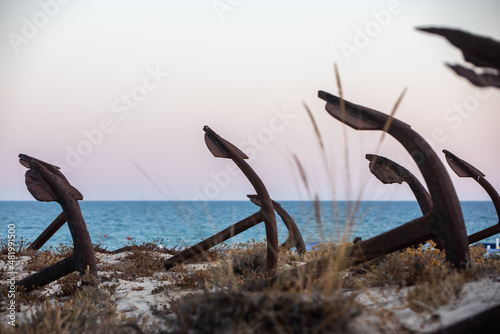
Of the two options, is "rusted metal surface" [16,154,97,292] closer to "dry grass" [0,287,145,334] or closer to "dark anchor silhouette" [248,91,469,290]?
"dry grass" [0,287,145,334]

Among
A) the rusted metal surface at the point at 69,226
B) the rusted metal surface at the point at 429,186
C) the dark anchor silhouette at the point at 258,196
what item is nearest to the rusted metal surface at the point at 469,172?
the dark anchor silhouette at the point at 258,196

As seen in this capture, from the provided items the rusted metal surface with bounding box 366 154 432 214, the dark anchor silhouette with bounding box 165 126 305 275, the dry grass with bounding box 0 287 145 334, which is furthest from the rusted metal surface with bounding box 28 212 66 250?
the rusted metal surface with bounding box 366 154 432 214

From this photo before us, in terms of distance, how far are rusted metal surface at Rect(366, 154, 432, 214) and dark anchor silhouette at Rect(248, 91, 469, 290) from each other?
81.9 inches

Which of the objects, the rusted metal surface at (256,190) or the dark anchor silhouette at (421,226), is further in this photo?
the rusted metal surface at (256,190)

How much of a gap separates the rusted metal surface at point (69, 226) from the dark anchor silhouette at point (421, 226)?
2272mm

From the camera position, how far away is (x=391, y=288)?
3926 millimetres

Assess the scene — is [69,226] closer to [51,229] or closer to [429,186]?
[51,229]

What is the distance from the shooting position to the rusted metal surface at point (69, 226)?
4918 mm

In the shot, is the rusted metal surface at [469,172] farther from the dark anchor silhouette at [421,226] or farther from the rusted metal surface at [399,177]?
the dark anchor silhouette at [421,226]

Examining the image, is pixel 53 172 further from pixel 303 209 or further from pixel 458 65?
pixel 458 65

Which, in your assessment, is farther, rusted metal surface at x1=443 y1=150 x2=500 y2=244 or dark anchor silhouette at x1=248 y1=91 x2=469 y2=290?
rusted metal surface at x1=443 y1=150 x2=500 y2=244

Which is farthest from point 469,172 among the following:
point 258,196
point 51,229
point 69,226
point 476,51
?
point 51,229

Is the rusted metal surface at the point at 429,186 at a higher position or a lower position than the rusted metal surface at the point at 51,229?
higher

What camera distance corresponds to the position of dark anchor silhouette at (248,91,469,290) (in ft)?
11.7
